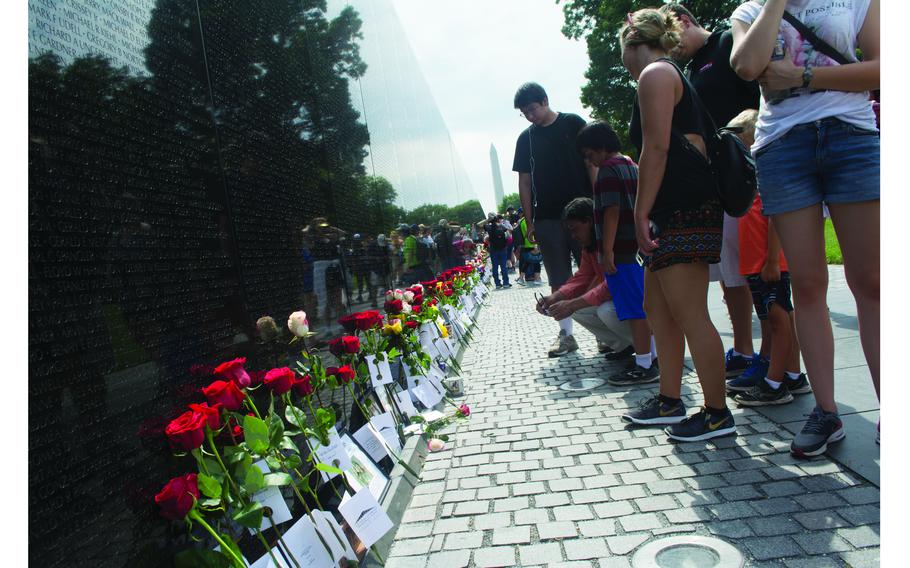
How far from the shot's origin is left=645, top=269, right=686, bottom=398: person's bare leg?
10.7 feet

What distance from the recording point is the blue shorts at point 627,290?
184 inches

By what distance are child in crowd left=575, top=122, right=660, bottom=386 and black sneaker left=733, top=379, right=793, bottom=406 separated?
902 millimetres

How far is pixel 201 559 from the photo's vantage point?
1.81 metres

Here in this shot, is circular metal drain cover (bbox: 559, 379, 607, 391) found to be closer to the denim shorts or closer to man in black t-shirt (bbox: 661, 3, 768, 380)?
man in black t-shirt (bbox: 661, 3, 768, 380)

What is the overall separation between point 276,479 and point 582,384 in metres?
3.28

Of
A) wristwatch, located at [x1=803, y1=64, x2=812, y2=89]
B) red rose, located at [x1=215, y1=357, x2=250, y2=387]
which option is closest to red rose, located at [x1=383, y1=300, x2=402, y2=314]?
red rose, located at [x1=215, y1=357, x2=250, y2=387]

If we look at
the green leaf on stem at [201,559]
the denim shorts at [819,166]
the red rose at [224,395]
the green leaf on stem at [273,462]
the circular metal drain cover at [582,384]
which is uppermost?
the denim shorts at [819,166]

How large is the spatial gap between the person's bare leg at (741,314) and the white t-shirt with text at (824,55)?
1.60 m

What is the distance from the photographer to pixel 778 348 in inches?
137

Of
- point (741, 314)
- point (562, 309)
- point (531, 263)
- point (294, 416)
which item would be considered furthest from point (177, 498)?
point (531, 263)

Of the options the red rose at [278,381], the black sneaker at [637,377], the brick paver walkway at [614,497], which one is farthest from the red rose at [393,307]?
the red rose at [278,381]

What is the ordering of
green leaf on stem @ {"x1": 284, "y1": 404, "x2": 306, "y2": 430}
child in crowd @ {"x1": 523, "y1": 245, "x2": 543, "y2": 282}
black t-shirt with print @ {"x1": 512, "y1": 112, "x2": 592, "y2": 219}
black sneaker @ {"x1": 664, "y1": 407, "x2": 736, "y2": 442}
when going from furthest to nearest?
child in crowd @ {"x1": 523, "y1": 245, "x2": 543, "y2": 282} → black t-shirt with print @ {"x1": 512, "y1": 112, "x2": 592, "y2": 219} → black sneaker @ {"x1": 664, "y1": 407, "x2": 736, "y2": 442} → green leaf on stem @ {"x1": 284, "y1": 404, "x2": 306, "y2": 430}

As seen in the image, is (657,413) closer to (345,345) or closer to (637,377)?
(637,377)

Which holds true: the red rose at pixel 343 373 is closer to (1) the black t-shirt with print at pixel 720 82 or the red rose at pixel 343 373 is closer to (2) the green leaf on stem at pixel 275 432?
(2) the green leaf on stem at pixel 275 432
